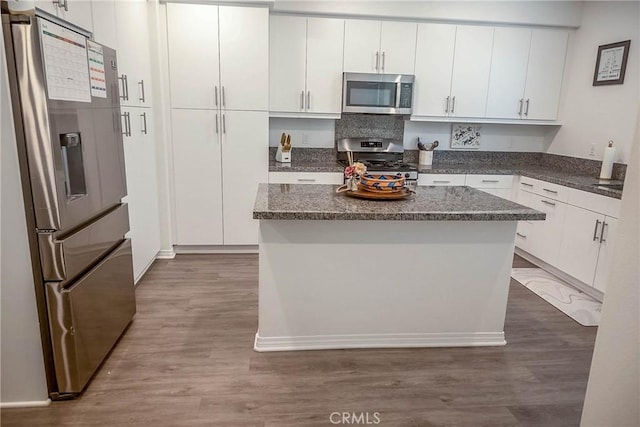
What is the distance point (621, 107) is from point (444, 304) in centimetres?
261

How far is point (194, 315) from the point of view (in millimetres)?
2756

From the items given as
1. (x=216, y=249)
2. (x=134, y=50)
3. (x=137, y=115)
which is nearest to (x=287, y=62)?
(x=134, y=50)

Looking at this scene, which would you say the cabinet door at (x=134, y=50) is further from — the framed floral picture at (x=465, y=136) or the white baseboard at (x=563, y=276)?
the white baseboard at (x=563, y=276)

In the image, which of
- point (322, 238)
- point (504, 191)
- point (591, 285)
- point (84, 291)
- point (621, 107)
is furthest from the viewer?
point (504, 191)

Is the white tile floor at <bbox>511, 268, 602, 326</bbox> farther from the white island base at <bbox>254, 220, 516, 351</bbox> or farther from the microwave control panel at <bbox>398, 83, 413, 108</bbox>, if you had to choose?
the microwave control panel at <bbox>398, 83, 413, 108</bbox>

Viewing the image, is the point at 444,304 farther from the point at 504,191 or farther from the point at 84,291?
the point at 504,191

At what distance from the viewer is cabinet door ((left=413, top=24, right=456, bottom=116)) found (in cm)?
393

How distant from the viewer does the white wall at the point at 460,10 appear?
3742mm

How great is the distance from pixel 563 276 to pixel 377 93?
235 centimetres

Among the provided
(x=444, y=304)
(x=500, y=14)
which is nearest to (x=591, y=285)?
(x=444, y=304)

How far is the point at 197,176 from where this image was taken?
3.77 m

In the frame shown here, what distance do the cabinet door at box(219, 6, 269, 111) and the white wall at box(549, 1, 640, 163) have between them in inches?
120

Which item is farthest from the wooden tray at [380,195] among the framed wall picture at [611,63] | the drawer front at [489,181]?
the framed wall picture at [611,63]

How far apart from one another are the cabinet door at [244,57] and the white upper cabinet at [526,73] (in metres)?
2.27
